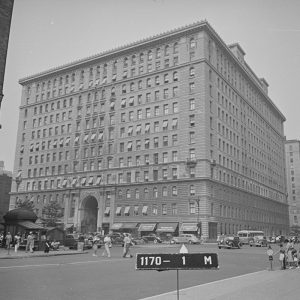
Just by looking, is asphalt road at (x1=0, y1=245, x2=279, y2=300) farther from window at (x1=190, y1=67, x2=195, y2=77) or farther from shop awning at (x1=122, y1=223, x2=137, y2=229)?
window at (x1=190, y1=67, x2=195, y2=77)

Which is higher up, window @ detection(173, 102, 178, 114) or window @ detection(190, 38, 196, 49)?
window @ detection(190, 38, 196, 49)

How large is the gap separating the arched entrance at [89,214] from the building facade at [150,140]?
0.21 metres

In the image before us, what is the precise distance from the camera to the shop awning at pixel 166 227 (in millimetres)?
65500

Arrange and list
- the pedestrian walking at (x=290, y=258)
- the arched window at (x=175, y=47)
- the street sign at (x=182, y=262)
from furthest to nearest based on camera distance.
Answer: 1. the arched window at (x=175, y=47)
2. the pedestrian walking at (x=290, y=258)
3. the street sign at (x=182, y=262)

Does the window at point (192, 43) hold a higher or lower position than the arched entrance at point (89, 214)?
higher

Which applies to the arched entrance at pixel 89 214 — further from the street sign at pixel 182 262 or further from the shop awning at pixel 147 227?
the street sign at pixel 182 262

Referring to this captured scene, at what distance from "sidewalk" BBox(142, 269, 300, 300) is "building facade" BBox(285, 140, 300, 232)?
444 ft

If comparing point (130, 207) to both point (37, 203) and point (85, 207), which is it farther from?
point (37, 203)

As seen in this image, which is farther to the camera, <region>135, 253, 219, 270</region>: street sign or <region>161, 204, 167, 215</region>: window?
<region>161, 204, 167, 215</region>: window

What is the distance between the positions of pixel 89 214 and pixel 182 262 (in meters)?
73.8

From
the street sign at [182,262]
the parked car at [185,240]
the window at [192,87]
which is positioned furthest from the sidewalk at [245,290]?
the window at [192,87]

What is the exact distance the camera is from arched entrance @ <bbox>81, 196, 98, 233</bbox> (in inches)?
3029

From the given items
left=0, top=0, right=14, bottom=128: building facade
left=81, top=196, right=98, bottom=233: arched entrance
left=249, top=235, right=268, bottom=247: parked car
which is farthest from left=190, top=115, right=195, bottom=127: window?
left=0, top=0, right=14, bottom=128: building facade

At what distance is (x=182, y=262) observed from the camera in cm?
715
